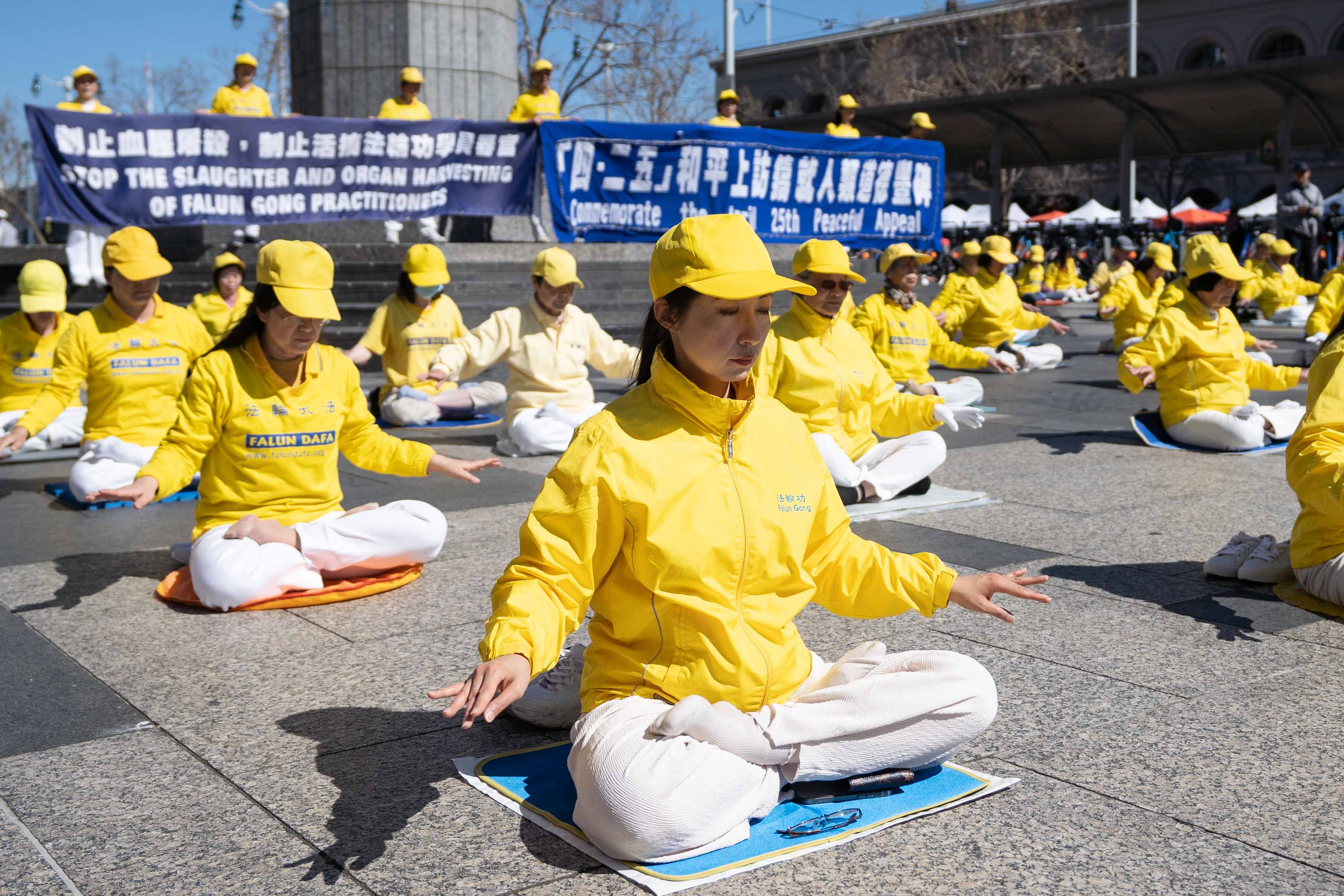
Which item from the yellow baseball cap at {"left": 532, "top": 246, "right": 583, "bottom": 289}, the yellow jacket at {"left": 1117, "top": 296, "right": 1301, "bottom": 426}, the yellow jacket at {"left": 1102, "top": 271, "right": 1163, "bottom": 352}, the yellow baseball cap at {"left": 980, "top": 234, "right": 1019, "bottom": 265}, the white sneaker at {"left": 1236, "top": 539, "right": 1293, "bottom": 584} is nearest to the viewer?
the white sneaker at {"left": 1236, "top": 539, "right": 1293, "bottom": 584}

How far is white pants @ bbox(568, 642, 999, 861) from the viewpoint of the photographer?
3012mm

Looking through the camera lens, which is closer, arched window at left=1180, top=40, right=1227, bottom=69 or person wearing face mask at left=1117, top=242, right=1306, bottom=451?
person wearing face mask at left=1117, top=242, right=1306, bottom=451

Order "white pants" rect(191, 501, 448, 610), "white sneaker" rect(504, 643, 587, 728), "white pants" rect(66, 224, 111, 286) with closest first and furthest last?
"white sneaker" rect(504, 643, 587, 728) → "white pants" rect(191, 501, 448, 610) → "white pants" rect(66, 224, 111, 286)

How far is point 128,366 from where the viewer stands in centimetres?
783

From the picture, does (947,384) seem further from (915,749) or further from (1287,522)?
(915,749)

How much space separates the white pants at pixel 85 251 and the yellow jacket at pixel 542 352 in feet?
23.7

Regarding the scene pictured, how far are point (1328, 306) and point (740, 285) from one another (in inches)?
481

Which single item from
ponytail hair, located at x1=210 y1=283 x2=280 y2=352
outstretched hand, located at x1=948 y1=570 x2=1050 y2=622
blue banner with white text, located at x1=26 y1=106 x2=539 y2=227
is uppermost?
blue banner with white text, located at x1=26 y1=106 x2=539 y2=227

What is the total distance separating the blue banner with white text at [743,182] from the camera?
16.6m

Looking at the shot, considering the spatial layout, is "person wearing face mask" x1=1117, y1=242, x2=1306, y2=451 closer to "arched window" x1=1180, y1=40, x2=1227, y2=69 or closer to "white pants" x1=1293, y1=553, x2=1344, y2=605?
"white pants" x1=1293, y1=553, x2=1344, y2=605

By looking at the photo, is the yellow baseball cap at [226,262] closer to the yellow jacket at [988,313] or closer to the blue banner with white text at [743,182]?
the blue banner with white text at [743,182]

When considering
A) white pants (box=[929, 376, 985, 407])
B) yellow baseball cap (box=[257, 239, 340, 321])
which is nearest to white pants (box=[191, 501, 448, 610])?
yellow baseball cap (box=[257, 239, 340, 321])

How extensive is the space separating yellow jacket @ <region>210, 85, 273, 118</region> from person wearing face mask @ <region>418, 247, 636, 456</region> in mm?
7191

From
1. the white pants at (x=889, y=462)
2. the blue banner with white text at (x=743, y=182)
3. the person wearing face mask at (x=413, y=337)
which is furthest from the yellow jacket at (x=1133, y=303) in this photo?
the white pants at (x=889, y=462)
